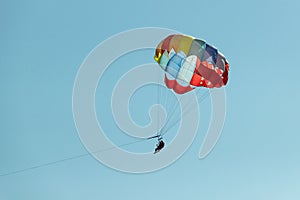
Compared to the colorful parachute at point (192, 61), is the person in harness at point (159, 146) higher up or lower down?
lower down

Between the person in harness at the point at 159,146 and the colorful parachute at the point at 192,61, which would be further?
the person in harness at the point at 159,146

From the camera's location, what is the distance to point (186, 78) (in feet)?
68.4

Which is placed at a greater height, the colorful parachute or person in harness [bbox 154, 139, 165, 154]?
the colorful parachute

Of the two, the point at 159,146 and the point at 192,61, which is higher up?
the point at 192,61

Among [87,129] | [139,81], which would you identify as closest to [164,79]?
[139,81]

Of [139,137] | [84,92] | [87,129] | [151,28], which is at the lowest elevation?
[139,137]

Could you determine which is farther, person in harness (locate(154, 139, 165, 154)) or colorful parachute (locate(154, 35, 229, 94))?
person in harness (locate(154, 139, 165, 154))

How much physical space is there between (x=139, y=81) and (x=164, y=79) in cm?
182

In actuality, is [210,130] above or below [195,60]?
below

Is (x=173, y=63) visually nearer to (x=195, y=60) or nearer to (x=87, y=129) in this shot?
(x=195, y=60)

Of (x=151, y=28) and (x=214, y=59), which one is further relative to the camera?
(x=151, y=28)

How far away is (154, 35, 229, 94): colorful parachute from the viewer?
20.1 m

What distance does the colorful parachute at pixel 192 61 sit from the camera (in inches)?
790

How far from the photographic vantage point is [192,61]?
20.3 m
